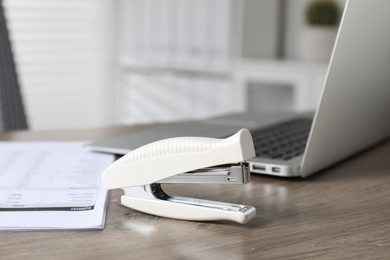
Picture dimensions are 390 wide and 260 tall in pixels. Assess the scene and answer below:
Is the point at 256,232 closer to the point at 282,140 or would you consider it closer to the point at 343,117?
the point at 343,117

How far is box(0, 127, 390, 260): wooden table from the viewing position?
1.90ft

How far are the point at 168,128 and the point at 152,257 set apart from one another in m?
0.64

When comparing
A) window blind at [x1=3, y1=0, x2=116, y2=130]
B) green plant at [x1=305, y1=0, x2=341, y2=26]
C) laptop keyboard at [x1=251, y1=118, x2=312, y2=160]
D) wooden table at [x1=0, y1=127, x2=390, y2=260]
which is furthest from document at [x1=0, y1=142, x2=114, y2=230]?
window blind at [x1=3, y1=0, x2=116, y2=130]

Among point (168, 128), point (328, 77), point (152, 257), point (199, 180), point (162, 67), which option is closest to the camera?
point (152, 257)

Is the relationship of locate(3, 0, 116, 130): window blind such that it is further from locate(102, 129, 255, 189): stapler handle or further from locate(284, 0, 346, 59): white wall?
locate(102, 129, 255, 189): stapler handle

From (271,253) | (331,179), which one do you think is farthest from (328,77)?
(271,253)

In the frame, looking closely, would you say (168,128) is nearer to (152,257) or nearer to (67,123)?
(152,257)

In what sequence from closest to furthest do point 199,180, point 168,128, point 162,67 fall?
point 199,180 → point 168,128 → point 162,67

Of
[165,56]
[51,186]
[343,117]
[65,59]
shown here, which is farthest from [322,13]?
[51,186]

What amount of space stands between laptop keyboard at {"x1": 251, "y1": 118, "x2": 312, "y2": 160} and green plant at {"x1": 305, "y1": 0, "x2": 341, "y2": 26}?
1.56 m

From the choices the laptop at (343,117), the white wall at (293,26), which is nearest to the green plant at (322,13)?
the white wall at (293,26)

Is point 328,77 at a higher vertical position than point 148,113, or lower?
higher

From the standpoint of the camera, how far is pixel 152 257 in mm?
568

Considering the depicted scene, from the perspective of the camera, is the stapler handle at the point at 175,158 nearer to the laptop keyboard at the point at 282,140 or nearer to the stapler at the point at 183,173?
the stapler at the point at 183,173
